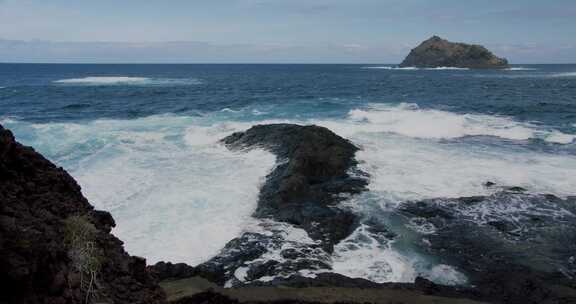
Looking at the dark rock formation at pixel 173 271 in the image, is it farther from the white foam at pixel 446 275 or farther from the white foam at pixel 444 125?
the white foam at pixel 444 125

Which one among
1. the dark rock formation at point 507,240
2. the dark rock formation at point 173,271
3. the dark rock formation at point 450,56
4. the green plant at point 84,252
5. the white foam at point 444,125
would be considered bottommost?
the dark rock formation at point 507,240

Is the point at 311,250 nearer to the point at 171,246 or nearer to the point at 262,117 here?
the point at 171,246

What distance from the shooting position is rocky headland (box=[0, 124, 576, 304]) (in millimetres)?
4469

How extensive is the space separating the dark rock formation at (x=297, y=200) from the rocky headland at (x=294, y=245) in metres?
0.05

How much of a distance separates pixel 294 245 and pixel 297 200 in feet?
10.0

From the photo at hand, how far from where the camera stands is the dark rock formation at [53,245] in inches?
155

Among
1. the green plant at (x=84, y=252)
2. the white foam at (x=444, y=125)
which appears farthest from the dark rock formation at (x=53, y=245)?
the white foam at (x=444, y=125)

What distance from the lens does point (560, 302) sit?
25.8 ft

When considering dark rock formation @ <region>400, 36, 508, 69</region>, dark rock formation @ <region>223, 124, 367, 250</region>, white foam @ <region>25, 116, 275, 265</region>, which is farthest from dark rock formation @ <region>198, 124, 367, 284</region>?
dark rock formation @ <region>400, 36, 508, 69</region>

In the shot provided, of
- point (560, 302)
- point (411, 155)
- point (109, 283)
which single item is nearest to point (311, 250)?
point (560, 302)

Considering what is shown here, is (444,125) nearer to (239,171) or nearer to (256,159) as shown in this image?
(256,159)

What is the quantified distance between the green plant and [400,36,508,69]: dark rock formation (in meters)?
152

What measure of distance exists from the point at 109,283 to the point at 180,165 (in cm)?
1335

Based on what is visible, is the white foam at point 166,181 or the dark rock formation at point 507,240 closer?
the dark rock formation at point 507,240
